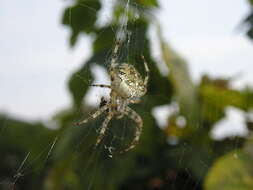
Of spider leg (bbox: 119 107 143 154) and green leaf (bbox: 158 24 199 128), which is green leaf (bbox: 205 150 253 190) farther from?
spider leg (bbox: 119 107 143 154)

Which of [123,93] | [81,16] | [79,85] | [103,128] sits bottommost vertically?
[103,128]

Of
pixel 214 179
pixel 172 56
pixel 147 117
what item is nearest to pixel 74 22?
pixel 172 56

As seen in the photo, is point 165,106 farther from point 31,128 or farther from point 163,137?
point 31,128

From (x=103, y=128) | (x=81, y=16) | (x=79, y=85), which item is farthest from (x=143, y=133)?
(x=81, y=16)

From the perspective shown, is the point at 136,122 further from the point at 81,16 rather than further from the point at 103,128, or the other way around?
the point at 81,16

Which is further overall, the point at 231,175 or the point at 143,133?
the point at 143,133

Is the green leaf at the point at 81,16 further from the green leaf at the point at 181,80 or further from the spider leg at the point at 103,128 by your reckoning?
the spider leg at the point at 103,128
